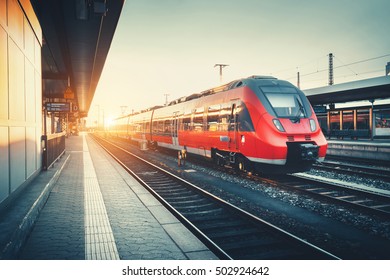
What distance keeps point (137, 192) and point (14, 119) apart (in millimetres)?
3418

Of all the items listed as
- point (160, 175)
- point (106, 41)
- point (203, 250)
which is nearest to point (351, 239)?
point (203, 250)

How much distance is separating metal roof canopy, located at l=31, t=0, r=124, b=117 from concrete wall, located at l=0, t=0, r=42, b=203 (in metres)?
0.65

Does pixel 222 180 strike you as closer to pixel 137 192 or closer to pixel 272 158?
pixel 272 158

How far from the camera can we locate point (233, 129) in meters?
9.88

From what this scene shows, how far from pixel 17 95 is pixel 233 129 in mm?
6073

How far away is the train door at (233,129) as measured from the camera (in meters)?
9.73

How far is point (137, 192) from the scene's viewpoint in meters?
8.11

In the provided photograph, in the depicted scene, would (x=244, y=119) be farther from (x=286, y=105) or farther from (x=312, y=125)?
(x=312, y=125)

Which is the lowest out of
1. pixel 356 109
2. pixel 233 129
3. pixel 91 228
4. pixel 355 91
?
pixel 91 228

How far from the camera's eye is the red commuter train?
8.42 m

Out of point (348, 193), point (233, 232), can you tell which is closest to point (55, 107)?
point (233, 232)

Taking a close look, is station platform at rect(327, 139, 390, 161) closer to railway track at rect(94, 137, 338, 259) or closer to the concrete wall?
railway track at rect(94, 137, 338, 259)

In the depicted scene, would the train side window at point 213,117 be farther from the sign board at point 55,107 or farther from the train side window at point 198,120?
the sign board at point 55,107

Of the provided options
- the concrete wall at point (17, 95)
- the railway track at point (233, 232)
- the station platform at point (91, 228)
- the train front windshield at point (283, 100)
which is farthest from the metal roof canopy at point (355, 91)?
the concrete wall at point (17, 95)
